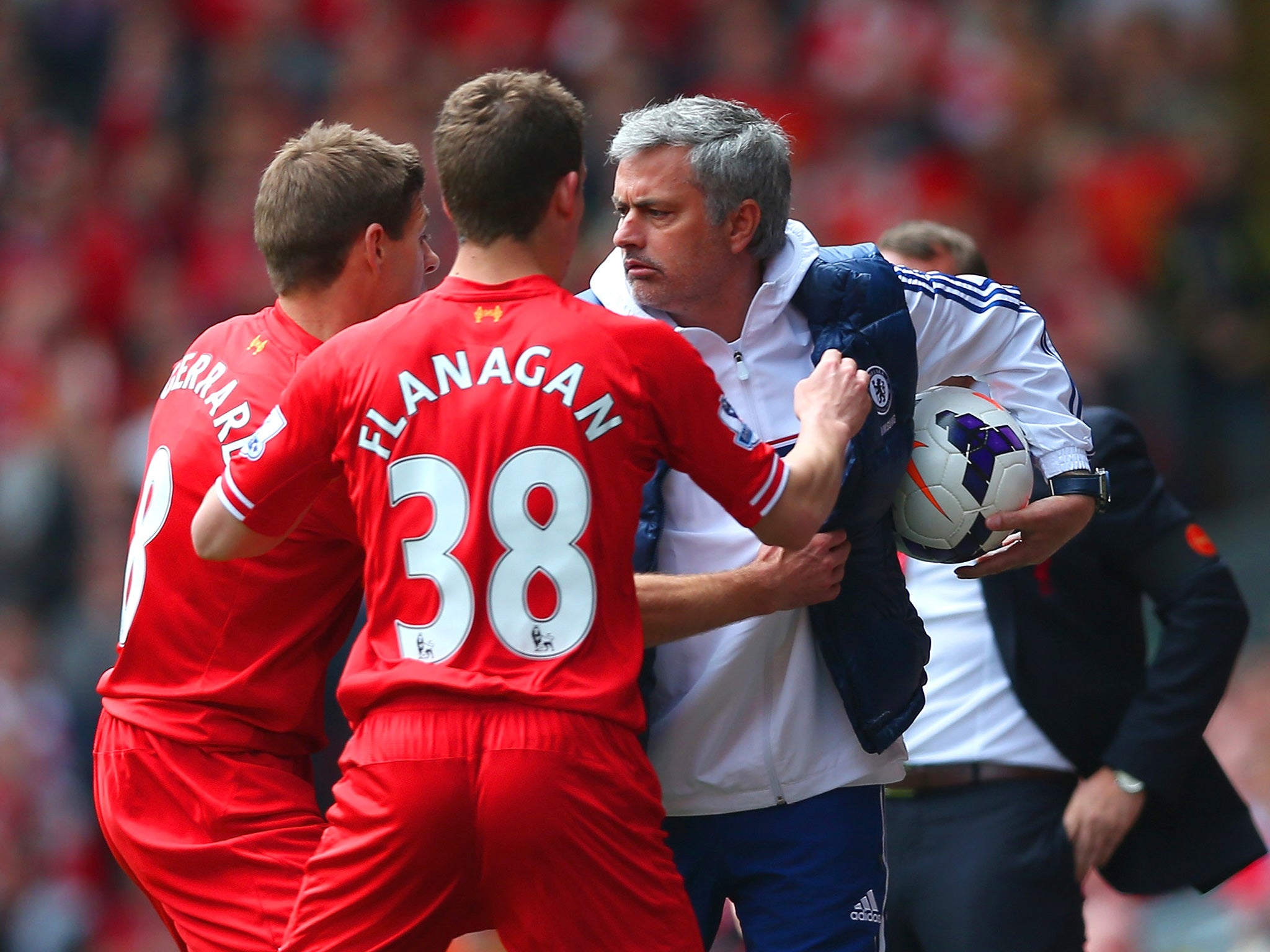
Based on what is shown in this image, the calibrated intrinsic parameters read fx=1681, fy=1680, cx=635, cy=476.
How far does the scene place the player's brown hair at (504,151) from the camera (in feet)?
10.0

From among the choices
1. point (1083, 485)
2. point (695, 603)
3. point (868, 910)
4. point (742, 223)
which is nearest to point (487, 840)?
point (695, 603)

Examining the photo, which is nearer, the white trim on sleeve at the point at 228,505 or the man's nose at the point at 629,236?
the white trim on sleeve at the point at 228,505

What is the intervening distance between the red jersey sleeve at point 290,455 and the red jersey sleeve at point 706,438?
598 mm

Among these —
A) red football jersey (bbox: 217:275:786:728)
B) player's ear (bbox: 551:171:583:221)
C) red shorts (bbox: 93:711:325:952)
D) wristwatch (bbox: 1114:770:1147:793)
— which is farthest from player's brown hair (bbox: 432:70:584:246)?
wristwatch (bbox: 1114:770:1147:793)

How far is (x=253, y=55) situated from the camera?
11.5 m

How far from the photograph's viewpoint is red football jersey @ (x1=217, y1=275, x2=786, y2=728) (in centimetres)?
297

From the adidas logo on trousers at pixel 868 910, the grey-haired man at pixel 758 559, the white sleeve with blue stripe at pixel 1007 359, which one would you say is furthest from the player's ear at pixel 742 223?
the adidas logo on trousers at pixel 868 910

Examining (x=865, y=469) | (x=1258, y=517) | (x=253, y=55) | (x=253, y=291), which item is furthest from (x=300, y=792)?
(x=253, y=55)

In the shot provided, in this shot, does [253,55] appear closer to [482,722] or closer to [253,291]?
[253,291]

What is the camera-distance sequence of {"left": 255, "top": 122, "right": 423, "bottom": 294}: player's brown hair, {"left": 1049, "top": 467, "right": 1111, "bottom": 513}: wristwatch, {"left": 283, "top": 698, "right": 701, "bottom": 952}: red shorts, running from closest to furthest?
{"left": 283, "top": 698, "right": 701, "bottom": 952}: red shorts → {"left": 255, "top": 122, "right": 423, "bottom": 294}: player's brown hair → {"left": 1049, "top": 467, "right": 1111, "bottom": 513}: wristwatch

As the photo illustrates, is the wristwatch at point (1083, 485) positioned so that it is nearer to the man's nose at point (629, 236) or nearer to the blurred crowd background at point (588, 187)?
A: the man's nose at point (629, 236)

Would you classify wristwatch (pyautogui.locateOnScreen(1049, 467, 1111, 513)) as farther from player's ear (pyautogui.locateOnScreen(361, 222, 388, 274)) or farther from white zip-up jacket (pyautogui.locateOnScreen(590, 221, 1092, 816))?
player's ear (pyautogui.locateOnScreen(361, 222, 388, 274))

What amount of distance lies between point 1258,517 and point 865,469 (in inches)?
224

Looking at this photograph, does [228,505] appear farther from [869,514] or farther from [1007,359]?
[1007,359]
